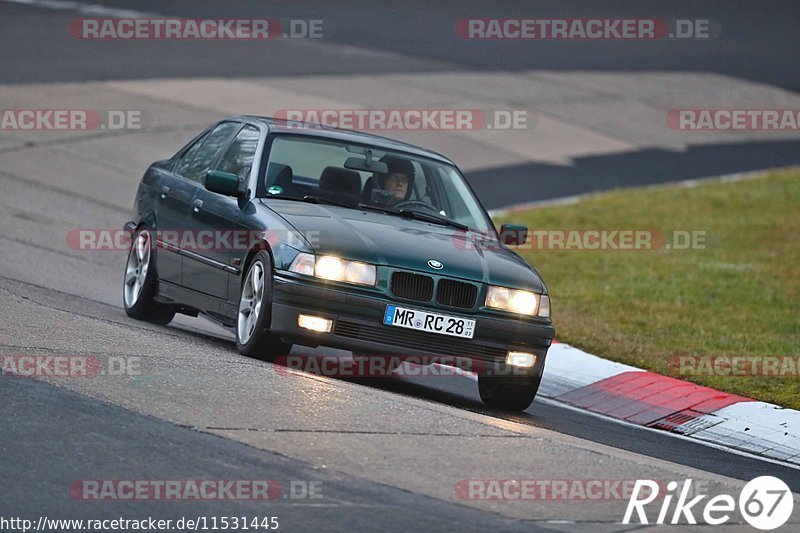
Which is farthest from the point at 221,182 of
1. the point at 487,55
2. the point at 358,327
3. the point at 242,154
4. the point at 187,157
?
the point at 487,55

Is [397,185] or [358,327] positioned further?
[397,185]

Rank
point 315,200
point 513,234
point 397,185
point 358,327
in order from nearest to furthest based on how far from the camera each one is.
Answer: point 358,327 < point 315,200 < point 397,185 < point 513,234

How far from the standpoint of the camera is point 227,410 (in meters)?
7.50

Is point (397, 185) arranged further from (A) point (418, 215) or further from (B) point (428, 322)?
(B) point (428, 322)

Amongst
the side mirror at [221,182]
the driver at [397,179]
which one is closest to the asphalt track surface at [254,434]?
the side mirror at [221,182]

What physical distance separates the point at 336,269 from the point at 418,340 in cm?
64

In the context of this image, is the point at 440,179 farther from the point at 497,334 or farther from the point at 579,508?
the point at 579,508

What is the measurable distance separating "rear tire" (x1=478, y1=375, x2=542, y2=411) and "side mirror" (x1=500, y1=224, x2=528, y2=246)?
1078mm

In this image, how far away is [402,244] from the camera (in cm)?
911

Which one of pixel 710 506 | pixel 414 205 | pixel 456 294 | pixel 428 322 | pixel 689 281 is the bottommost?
pixel 689 281

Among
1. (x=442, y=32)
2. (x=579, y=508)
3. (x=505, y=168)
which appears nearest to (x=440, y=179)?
(x=579, y=508)

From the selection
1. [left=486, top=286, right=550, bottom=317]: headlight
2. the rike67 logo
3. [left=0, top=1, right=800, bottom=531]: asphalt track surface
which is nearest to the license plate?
[left=486, top=286, right=550, bottom=317]: headlight

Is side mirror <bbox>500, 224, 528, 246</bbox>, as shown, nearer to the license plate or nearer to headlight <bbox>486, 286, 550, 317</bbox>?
headlight <bbox>486, 286, 550, 317</bbox>

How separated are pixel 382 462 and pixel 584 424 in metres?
3.19
